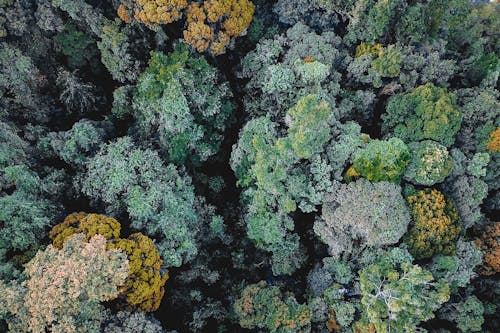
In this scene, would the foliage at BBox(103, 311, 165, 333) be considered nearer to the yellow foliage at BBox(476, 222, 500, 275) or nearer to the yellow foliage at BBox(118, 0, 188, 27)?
the yellow foliage at BBox(118, 0, 188, 27)

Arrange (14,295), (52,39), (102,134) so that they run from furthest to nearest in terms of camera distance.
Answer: (52,39)
(102,134)
(14,295)

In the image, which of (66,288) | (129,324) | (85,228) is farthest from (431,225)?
(66,288)

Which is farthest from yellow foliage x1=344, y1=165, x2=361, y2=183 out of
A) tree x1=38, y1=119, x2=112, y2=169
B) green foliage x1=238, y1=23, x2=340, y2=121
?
tree x1=38, y1=119, x2=112, y2=169

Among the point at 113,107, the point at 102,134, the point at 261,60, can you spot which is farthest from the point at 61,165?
the point at 261,60

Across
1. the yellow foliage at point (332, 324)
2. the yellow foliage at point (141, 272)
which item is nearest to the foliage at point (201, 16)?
the yellow foliage at point (141, 272)

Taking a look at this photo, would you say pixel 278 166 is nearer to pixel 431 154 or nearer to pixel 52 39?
pixel 431 154

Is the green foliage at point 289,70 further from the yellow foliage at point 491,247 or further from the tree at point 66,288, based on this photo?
the yellow foliage at point 491,247
